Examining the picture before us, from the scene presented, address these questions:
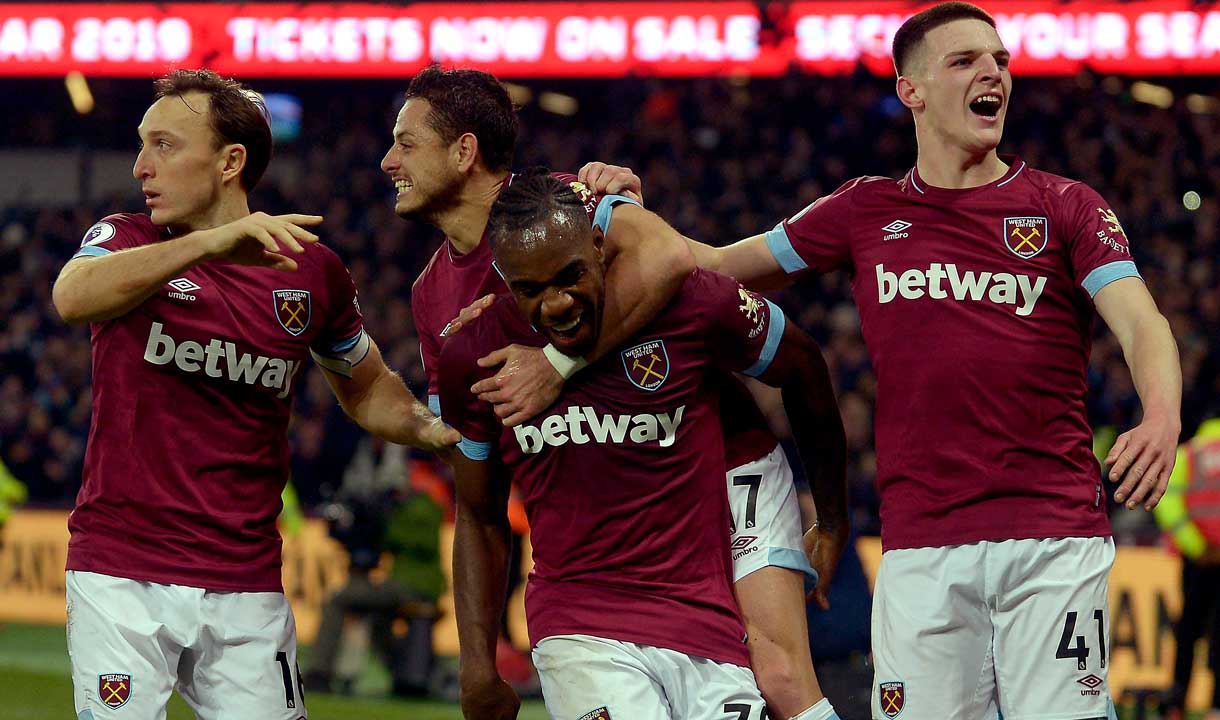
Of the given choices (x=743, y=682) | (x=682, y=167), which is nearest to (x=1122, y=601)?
(x=743, y=682)

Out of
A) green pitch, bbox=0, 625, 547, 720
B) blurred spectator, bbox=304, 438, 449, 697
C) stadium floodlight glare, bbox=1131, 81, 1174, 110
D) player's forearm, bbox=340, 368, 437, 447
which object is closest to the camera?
player's forearm, bbox=340, 368, 437, 447

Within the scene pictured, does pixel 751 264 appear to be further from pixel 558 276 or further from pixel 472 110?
pixel 558 276

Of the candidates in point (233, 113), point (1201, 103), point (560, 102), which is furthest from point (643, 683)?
point (560, 102)

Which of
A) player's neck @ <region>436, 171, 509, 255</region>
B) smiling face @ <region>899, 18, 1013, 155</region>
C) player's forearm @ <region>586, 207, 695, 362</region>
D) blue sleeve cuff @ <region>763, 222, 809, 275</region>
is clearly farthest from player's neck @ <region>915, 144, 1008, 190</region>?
player's neck @ <region>436, 171, 509, 255</region>

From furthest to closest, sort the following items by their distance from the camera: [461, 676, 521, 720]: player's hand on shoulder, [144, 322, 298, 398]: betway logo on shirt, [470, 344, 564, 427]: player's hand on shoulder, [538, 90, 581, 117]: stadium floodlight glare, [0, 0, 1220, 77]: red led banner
A: [538, 90, 581, 117]: stadium floodlight glare → [0, 0, 1220, 77]: red led banner → [144, 322, 298, 398]: betway logo on shirt → [461, 676, 521, 720]: player's hand on shoulder → [470, 344, 564, 427]: player's hand on shoulder

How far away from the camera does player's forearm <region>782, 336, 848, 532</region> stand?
14.2ft

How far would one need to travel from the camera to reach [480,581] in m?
4.16

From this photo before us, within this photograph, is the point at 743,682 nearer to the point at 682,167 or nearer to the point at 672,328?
the point at 672,328

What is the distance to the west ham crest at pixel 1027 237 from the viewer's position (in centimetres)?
435

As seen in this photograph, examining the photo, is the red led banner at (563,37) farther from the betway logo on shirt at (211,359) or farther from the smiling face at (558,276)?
the smiling face at (558,276)

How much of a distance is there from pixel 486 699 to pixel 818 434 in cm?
117

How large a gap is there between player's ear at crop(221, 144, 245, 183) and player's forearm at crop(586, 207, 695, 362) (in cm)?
128

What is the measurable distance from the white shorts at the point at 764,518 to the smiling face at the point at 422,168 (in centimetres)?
114

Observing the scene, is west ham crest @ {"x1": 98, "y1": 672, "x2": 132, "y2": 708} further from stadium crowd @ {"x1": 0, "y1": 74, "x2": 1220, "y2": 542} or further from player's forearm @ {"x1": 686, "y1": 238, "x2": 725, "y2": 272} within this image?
stadium crowd @ {"x1": 0, "y1": 74, "x2": 1220, "y2": 542}
